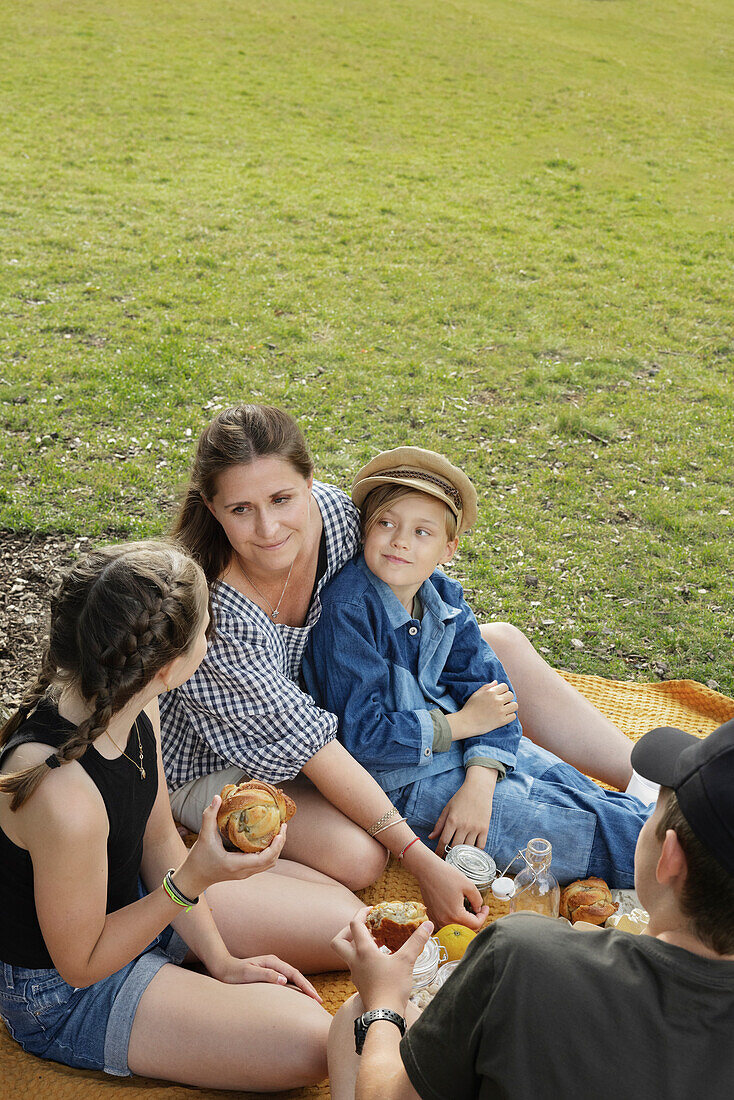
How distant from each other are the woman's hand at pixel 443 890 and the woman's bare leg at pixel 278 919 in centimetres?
26

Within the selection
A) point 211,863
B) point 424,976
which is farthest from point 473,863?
point 211,863

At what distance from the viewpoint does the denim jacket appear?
337 centimetres

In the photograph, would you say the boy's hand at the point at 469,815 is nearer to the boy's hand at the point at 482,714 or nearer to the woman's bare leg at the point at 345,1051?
the boy's hand at the point at 482,714

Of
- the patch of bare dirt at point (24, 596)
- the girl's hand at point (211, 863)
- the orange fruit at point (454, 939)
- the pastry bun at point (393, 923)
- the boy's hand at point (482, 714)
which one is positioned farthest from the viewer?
the patch of bare dirt at point (24, 596)

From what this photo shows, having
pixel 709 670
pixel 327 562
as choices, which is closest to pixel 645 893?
pixel 327 562

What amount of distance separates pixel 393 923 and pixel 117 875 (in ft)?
2.52

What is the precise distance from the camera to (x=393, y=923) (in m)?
2.51

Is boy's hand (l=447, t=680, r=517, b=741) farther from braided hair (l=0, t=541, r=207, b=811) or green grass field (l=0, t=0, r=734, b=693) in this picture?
green grass field (l=0, t=0, r=734, b=693)

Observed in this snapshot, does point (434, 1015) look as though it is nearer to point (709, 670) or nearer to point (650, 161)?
point (709, 670)

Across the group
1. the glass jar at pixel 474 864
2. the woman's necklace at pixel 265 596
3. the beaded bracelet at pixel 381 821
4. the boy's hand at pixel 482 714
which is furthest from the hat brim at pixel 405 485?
the glass jar at pixel 474 864

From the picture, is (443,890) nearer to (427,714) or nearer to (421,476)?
(427,714)

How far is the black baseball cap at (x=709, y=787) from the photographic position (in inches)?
59.8

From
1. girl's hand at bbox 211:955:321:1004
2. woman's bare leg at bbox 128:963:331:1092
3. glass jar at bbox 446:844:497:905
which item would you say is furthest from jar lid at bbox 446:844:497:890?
woman's bare leg at bbox 128:963:331:1092

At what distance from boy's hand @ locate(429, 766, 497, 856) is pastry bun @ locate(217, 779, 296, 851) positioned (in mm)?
950
